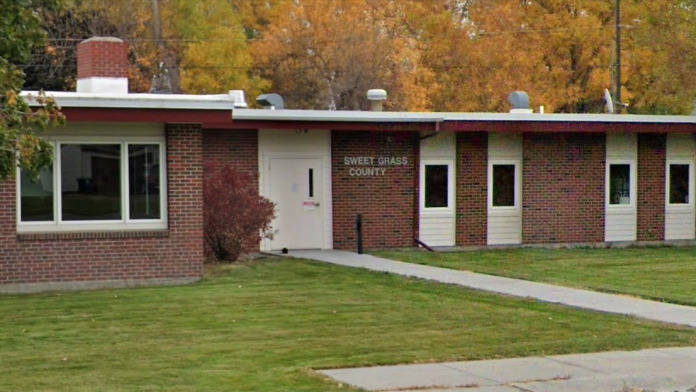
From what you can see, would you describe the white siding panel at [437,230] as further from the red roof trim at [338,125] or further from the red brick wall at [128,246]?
the red brick wall at [128,246]

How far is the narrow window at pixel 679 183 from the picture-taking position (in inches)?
1176

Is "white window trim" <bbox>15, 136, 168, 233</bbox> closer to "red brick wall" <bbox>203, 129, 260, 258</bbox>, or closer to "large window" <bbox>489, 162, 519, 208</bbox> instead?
"red brick wall" <bbox>203, 129, 260, 258</bbox>

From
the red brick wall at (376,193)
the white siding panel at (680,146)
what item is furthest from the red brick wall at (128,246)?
the white siding panel at (680,146)

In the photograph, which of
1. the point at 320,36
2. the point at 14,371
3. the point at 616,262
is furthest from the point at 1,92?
the point at 320,36

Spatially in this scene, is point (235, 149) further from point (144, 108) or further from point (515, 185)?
point (515, 185)

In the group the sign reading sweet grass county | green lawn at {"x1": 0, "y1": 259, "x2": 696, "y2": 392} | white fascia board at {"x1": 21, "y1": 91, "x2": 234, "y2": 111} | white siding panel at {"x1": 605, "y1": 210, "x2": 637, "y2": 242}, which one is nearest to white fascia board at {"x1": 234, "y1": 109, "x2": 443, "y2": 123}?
the sign reading sweet grass county

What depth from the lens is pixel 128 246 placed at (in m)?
19.5

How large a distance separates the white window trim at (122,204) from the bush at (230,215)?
241 cm

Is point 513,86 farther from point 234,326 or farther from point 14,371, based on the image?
point 14,371

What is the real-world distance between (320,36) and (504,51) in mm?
8504

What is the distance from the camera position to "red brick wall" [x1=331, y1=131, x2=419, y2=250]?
2662 cm

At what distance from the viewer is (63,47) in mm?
47406

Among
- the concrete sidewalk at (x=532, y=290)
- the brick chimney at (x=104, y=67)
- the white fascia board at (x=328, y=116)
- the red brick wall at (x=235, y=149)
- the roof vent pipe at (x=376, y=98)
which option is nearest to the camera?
the concrete sidewalk at (x=532, y=290)

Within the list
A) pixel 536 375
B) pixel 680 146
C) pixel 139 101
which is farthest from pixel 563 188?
pixel 536 375
